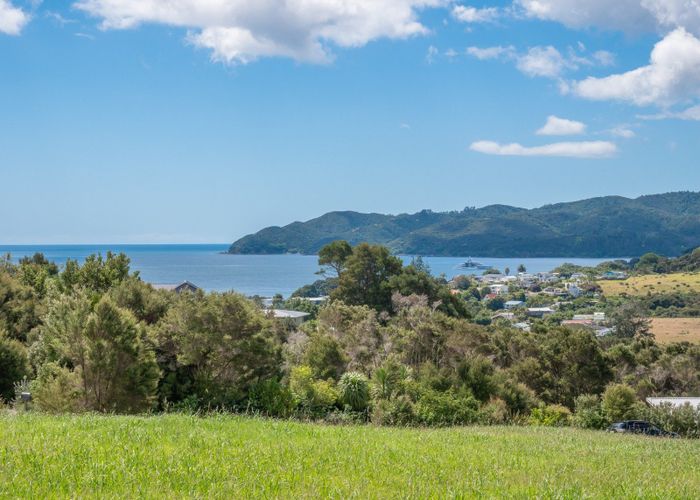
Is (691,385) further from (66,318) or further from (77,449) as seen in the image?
(77,449)

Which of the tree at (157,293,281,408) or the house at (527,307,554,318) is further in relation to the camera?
the house at (527,307,554,318)

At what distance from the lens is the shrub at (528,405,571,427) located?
828 inches

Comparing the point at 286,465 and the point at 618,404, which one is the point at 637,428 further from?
the point at 286,465

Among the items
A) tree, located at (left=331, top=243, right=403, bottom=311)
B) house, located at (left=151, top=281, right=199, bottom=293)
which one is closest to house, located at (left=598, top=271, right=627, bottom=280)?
tree, located at (left=331, top=243, right=403, bottom=311)

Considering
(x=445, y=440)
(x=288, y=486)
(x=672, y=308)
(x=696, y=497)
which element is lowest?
(x=672, y=308)

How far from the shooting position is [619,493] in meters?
6.54

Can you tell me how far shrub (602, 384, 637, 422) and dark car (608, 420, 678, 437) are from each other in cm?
159

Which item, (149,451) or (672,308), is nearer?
(149,451)

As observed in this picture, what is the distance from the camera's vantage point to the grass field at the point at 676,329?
2463 inches

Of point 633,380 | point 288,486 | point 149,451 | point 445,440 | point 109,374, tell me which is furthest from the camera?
point 633,380

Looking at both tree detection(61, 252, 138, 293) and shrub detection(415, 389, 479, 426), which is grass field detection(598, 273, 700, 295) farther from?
tree detection(61, 252, 138, 293)

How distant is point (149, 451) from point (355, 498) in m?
2.74

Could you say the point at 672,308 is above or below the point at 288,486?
below

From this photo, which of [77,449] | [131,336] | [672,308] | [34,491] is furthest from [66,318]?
[672,308]
